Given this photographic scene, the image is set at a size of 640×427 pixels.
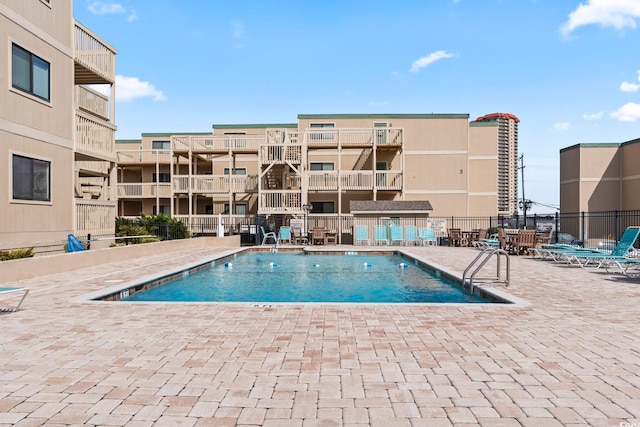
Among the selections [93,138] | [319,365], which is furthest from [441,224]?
[319,365]

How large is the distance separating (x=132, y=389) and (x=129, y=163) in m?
30.2

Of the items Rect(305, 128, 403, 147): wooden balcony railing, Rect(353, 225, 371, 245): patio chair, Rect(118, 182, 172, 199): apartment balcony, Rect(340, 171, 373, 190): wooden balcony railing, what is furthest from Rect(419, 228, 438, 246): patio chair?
Rect(118, 182, 172, 199): apartment balcony

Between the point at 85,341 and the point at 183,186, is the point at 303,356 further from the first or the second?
the point at 183,186

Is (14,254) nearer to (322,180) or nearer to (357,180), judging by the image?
(322,180)

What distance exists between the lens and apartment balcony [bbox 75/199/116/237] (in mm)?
14234

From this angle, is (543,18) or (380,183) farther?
(380,183)

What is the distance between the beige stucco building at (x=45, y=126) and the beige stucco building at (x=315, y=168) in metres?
11.5

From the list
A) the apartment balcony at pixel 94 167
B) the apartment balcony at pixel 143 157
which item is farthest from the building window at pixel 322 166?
the apartment balcony at pixel 94 167

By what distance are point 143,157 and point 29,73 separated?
19.8m

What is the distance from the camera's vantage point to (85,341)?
4.49 metres

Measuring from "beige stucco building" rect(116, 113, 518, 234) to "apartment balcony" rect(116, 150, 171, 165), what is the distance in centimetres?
8

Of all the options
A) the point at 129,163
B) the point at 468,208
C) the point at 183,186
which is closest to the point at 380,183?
the point at 468,208

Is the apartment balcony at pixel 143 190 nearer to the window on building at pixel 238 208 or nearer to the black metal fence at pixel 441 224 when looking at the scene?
the window on building at pixel 238 208

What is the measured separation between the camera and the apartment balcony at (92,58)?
47.4 feet
